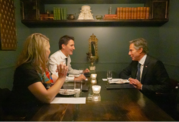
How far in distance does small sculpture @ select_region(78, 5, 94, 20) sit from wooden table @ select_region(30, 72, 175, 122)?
2288 mm

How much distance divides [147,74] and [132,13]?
1.60 meters

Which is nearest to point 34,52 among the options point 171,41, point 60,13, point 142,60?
point 142,60

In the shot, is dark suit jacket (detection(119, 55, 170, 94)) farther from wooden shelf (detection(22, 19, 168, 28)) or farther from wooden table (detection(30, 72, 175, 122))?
wooden shelf (detection(22, 19, 168, 28))

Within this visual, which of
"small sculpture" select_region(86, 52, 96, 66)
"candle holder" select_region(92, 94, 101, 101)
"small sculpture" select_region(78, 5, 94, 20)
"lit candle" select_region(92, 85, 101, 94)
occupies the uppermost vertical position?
"small sculpture" select_region(78, 5, 94, 20)

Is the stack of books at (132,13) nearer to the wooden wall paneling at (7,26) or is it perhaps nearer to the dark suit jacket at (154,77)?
the dark suit jacket at (154,77)

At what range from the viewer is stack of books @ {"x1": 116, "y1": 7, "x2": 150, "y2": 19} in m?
3.25

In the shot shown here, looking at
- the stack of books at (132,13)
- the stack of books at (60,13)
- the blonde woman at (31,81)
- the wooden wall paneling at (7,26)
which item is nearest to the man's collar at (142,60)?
the stack of books at (132,13)

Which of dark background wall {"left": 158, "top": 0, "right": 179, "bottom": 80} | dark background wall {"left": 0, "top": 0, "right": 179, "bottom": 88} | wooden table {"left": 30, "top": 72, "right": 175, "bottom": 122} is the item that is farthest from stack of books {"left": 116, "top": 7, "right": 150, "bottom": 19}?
wooden table {"left": 30, "top": 72, "right": 175, "bottom": 122}

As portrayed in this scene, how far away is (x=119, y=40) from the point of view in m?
3.66

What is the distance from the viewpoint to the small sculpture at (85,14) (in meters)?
3.33

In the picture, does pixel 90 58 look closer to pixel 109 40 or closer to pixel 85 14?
pixel 109 40

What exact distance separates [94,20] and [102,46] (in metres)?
0.68

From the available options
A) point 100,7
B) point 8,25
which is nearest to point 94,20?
point 100,7

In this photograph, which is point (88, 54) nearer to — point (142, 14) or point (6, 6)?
point (142, 14)
